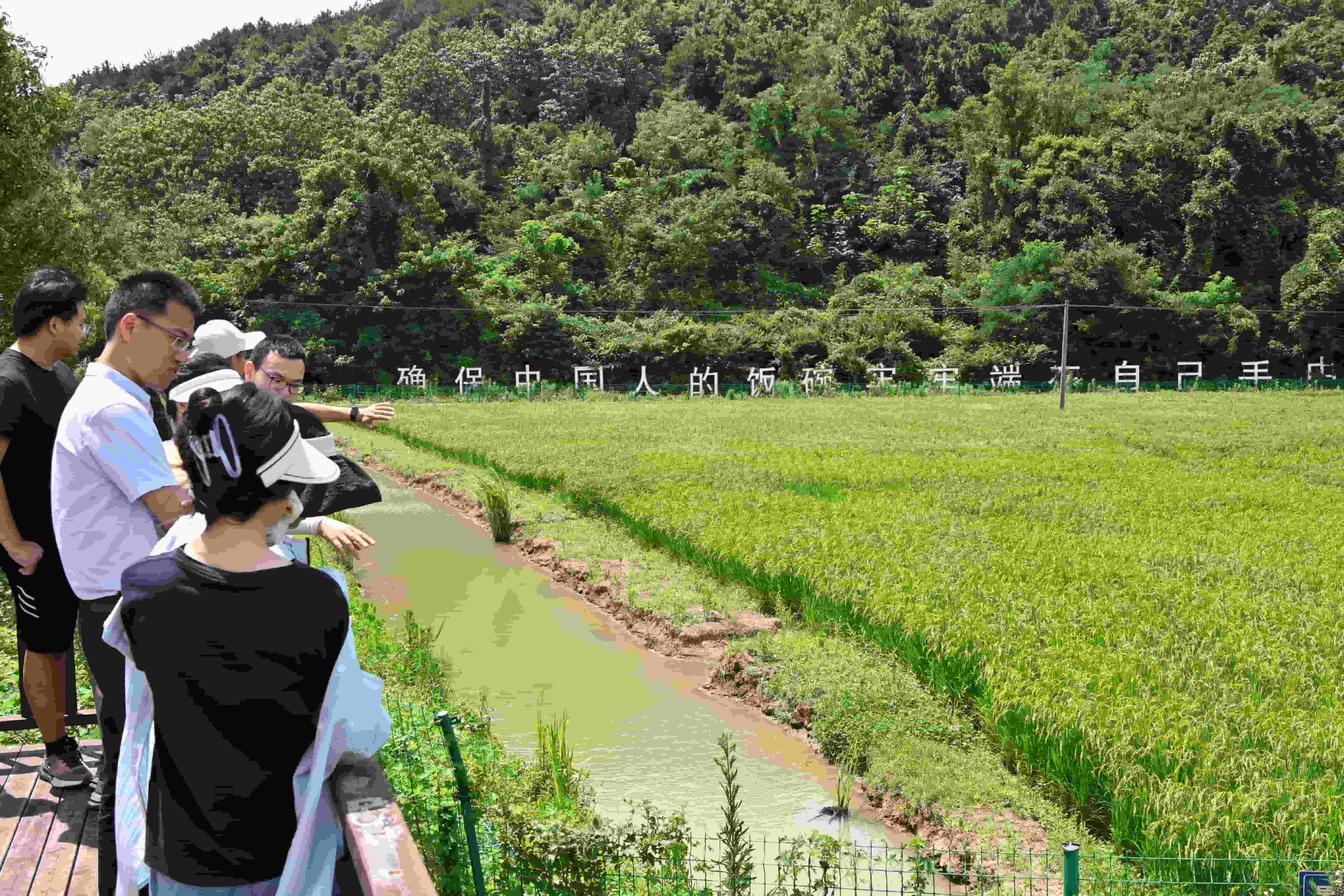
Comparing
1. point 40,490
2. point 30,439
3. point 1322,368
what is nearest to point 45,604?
point 40,490

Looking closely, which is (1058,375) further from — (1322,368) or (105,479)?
(105,479)

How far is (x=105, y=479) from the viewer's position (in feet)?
9.73

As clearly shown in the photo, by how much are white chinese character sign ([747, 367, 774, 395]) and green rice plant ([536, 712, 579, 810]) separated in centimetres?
4239

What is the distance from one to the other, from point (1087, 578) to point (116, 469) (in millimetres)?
7830

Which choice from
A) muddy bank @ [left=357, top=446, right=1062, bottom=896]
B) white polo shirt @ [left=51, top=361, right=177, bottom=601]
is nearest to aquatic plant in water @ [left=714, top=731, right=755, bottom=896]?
muddy bank @ [left=357, top=446, right=1062, bottom=896]

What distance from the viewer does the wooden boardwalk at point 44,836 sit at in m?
3.05

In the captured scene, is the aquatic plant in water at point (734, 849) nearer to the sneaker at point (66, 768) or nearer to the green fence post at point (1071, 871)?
the green fence post at point (1071, 871)

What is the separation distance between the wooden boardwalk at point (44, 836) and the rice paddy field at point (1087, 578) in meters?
3.91

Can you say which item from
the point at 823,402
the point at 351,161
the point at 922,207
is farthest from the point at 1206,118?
the point at 351,161

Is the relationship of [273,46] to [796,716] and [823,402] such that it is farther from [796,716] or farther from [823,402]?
[796,716]

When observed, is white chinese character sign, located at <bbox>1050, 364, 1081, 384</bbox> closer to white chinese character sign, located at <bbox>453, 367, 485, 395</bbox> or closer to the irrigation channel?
white chinese character sign, located at <bbox>453, 367, 485, 395</bbox>

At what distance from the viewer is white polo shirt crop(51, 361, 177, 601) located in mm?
2902

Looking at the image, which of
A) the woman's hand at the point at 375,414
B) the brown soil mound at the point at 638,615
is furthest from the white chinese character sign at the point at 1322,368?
the woman's hand at the point at 375,414

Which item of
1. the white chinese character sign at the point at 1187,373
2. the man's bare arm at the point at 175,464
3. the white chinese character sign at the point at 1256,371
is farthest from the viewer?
the white chinese character sign at the point at 1187,373
